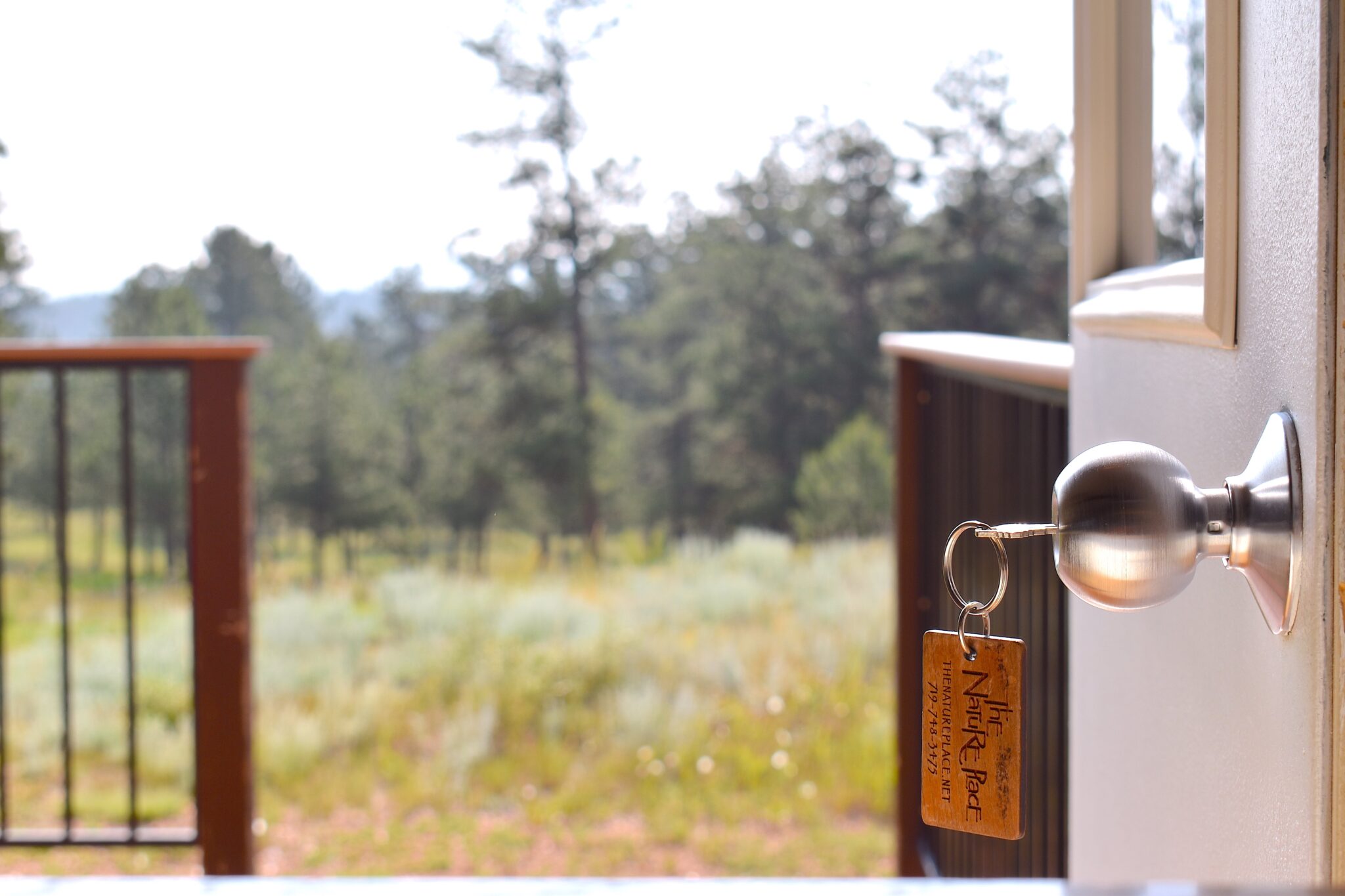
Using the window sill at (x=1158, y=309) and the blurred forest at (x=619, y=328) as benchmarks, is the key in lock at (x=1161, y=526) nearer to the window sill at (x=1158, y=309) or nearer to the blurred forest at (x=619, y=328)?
the window sill at (x=1158, y=309)

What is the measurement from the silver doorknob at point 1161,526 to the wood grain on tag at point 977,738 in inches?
2.2

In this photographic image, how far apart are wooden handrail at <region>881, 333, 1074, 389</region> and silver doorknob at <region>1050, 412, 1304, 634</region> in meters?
0.58

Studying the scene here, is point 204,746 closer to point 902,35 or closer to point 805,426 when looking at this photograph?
point 805,426

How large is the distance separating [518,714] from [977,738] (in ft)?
12.6

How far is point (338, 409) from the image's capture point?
5.49m

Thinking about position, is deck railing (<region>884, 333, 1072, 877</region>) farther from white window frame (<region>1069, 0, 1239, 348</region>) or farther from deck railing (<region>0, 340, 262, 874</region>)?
deck railing (<region>0, 340, 262, 874</region>)

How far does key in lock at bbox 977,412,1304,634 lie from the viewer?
0.40 meters

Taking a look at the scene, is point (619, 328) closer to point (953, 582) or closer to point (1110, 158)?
point (1110, 158)

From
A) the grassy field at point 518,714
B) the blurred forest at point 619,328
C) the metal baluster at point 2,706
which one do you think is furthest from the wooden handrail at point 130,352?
the blurred forest at point 619,328

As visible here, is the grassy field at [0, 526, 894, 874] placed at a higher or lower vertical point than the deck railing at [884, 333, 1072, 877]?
lower

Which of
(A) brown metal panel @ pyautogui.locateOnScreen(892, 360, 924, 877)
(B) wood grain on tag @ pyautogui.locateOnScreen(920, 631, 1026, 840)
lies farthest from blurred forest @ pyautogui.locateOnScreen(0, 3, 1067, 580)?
(B) wood grain on tag @ pyautogui.locateOnScreen(920, 631, 1026, 840)

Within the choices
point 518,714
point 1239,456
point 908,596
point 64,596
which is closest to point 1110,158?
point 1239,456

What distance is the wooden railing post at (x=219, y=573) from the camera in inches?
78.3

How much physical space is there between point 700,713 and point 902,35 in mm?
3446
